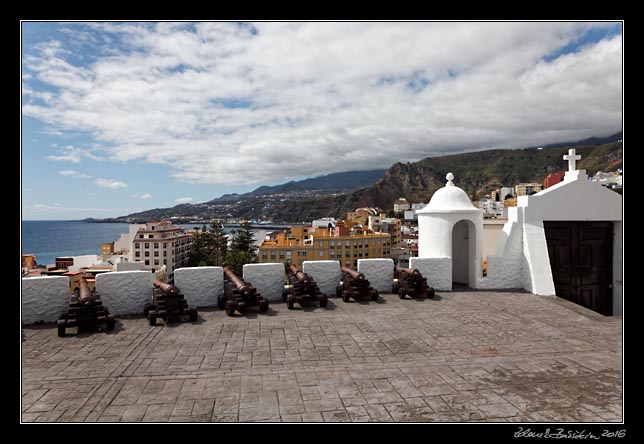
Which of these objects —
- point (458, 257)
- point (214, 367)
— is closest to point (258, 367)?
point (214, 367)

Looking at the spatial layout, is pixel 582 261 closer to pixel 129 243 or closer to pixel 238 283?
pixel 238 283

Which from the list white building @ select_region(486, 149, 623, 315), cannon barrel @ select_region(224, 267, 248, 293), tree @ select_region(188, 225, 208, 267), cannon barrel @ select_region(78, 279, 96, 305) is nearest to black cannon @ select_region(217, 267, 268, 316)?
cannon barrel @ select_region(224, 267, 248, 293)

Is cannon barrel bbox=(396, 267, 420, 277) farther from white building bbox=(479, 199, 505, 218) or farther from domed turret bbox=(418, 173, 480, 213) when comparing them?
white building bbox=(479, 199, 505, 218)

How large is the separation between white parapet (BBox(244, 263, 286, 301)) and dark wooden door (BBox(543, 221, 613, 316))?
6722 millimetres

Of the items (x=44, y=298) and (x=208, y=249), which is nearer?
(x=44, y=298)

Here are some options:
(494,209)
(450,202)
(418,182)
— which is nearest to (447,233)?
(450,202)

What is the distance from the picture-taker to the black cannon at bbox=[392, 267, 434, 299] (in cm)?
875

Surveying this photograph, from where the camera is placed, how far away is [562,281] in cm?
979

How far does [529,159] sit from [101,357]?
556 feet

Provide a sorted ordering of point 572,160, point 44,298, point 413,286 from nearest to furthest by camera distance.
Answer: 1. point 44,298
2. point 413,286
3. point 572,160

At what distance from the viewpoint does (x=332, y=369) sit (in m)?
4.81

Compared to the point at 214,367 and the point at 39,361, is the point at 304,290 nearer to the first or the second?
the point at 214,367

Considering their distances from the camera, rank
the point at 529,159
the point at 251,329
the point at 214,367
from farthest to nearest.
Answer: the point at 529,159 < the point at 251,329 < the point at 214,367

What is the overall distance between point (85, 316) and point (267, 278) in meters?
3.42
